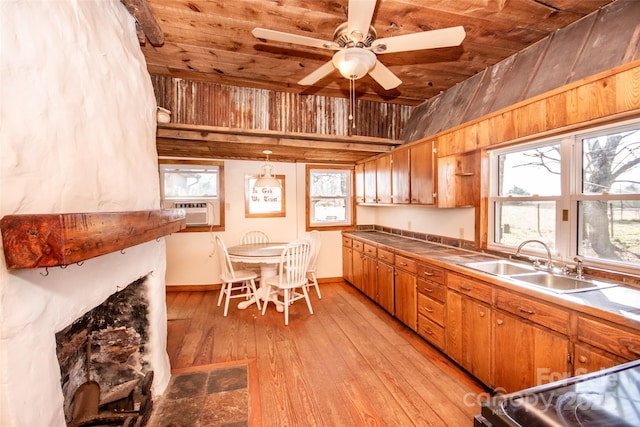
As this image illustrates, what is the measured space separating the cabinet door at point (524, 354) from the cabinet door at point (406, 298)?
38.0 inches

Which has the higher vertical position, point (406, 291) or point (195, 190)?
point (195, 190)

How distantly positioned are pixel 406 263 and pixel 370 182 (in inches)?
68.3

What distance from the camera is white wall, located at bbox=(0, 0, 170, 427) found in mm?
825

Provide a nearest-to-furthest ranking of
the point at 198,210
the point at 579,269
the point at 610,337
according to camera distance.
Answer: the point at 610,337
the point at 579,269
the point at 198,210

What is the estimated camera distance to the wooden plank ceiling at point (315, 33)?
1861 millimetres

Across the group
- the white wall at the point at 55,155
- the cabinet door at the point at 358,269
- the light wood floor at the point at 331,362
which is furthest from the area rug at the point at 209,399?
the cabinet door at the point at 358,269

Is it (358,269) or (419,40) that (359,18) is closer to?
(419,40)

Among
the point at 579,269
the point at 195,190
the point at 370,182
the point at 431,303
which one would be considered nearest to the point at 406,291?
the point at 431,303

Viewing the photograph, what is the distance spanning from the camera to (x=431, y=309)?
2641mm

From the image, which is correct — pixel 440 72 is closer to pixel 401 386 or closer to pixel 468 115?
pixel 468 115

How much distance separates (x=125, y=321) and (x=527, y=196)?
3242 millimetres

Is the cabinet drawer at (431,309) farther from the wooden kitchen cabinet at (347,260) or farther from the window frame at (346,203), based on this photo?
the window frame at (346,203)

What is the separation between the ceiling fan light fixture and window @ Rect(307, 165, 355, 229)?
3.26 meters

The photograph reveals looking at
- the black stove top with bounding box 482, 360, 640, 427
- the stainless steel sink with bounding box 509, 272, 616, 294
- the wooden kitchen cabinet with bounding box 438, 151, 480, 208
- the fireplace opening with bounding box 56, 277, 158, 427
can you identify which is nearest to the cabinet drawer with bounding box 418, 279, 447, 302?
the stainless steel sink with bounding box 509, 272, 616, 294
